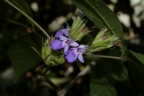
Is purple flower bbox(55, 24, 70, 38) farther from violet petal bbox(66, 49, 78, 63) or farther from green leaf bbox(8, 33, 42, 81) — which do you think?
green leaf bbox(8, 33, 42, 81)

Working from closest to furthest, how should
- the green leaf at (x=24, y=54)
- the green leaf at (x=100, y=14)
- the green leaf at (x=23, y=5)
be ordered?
1. the green leaf at (x=100, y=14)
2. the green leaf at (x=23, y=5)
3. the green leaf at (x=24, y=54)

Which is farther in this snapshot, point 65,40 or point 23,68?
point 23,68

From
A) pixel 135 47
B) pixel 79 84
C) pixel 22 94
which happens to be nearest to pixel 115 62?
pixel 135 47

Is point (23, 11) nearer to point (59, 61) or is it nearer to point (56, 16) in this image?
point (59, 61)

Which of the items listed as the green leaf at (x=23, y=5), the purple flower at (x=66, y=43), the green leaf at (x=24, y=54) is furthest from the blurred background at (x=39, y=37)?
the purple flower at (x=66, y=43)

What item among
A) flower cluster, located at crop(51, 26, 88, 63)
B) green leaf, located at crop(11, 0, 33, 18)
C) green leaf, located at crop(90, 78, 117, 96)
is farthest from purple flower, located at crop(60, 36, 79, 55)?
green leaf, located at crop(90, 78, 117, 96)

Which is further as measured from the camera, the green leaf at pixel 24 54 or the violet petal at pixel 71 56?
the green leaf at pixel 24 54

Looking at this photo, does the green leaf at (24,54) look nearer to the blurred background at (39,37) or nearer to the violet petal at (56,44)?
the blurred background at (39,37)
